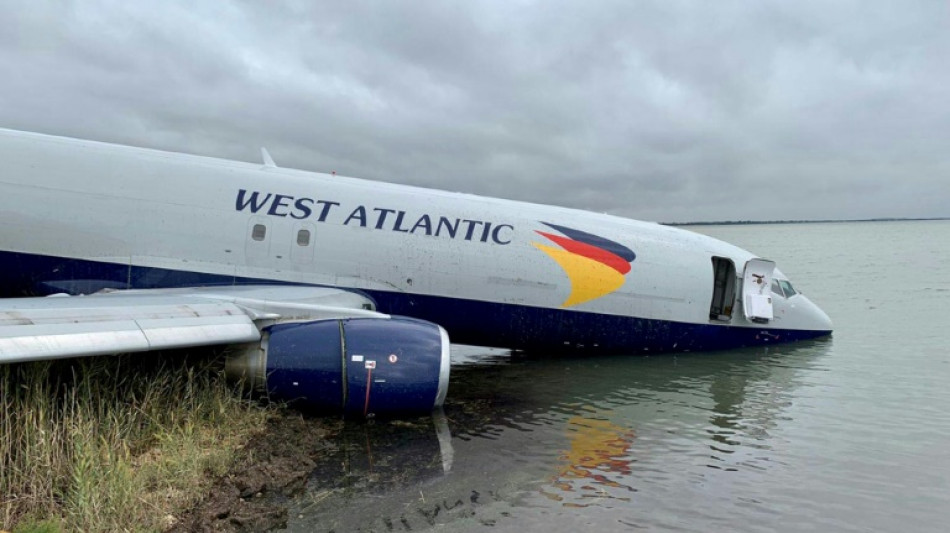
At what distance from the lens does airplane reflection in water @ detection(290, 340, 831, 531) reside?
564cm

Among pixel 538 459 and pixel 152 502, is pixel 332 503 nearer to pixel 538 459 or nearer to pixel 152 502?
pixel 152 502

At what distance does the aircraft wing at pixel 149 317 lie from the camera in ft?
18.5

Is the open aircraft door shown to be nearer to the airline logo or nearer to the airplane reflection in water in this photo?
the airplane reflection in water

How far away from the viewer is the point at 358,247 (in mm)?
10492

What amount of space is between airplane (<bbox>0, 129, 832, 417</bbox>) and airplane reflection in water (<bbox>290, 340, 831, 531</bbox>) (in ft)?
2.51

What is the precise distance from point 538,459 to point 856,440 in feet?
13.7

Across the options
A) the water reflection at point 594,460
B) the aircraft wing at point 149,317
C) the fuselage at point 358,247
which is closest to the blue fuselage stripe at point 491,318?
the fuselage at point 358,247

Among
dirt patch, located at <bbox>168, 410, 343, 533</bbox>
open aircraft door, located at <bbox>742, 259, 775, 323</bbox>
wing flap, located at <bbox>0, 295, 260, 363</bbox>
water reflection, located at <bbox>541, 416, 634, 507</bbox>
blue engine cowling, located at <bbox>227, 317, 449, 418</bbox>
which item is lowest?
dirt patch, located at <bbox>168, 410, 343, 533</bbox>

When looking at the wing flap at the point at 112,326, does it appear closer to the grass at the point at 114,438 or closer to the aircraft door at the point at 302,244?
the grass at the point at 114,438

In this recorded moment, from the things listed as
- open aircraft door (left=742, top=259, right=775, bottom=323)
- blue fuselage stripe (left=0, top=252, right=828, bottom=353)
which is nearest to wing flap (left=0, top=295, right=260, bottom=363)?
blue fuselage stripe (left=0, top=252, right=828, bottom=353)

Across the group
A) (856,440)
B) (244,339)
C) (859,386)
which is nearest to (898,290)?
(859,386)

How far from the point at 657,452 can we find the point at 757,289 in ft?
23.7

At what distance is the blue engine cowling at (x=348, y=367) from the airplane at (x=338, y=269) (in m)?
0.02

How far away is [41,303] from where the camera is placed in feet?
22.4
